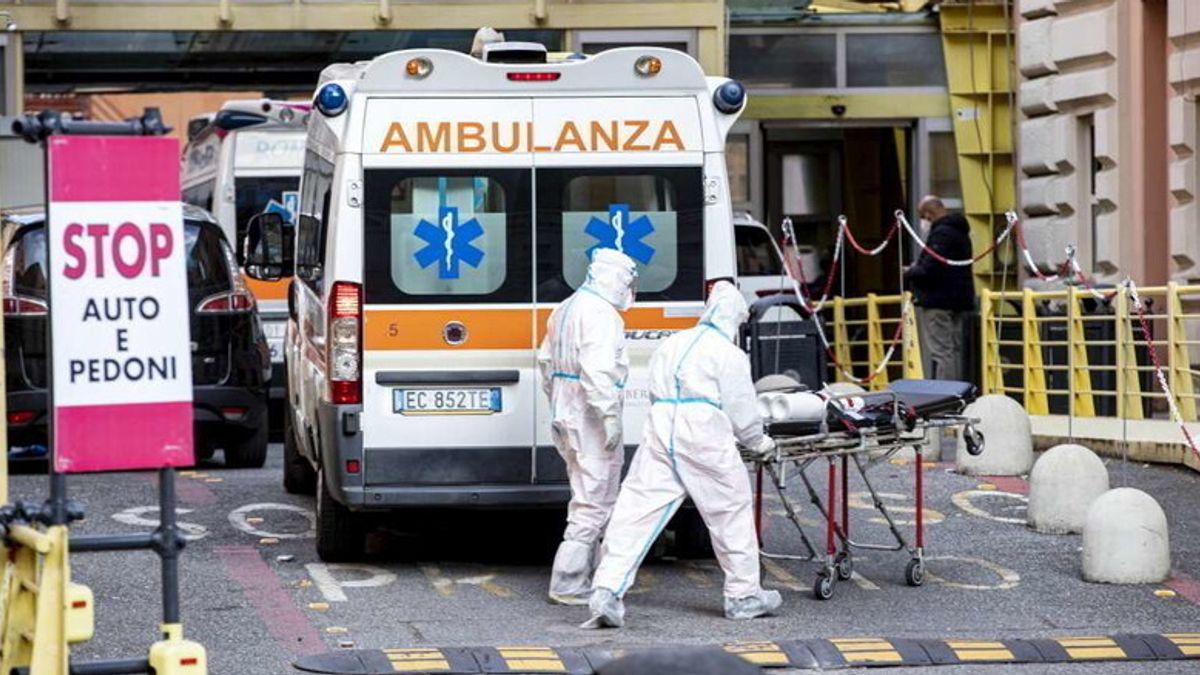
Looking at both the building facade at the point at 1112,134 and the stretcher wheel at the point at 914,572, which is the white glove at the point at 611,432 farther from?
the building facade at the point at 1112,134

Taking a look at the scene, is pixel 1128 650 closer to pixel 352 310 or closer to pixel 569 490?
pixel 569 490

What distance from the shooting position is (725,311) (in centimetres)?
1154

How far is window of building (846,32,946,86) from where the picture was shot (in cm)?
2706

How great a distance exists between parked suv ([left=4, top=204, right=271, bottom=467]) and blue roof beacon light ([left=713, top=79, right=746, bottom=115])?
19.8ft

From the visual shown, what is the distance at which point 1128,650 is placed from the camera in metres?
10.5

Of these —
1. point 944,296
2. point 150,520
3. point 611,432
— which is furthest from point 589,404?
point 944,296

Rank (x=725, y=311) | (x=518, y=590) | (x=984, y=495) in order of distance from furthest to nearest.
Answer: (x=984, y=495) < (x=518, y=590) < (x=725, y=311)

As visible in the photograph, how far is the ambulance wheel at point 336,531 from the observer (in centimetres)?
1305

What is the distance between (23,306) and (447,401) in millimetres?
5628

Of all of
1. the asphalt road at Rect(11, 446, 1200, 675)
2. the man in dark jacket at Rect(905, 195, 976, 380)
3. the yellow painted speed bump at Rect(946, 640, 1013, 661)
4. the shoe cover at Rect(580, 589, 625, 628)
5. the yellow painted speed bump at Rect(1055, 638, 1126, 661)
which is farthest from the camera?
the man in dark jacket at Rect(905, 195, 976, 380)

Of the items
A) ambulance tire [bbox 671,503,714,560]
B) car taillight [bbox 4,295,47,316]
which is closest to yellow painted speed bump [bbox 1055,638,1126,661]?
ambulance tire [bbox 671,503,714,560]

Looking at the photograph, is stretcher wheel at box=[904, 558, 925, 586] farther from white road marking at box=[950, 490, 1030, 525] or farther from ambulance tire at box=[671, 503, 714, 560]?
white road marking at box=[950, 490, 1030, 525]

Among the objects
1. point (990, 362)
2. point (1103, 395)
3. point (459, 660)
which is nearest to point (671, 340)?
point (459, 660)

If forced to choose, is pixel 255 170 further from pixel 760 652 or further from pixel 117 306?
pixel 117 306
